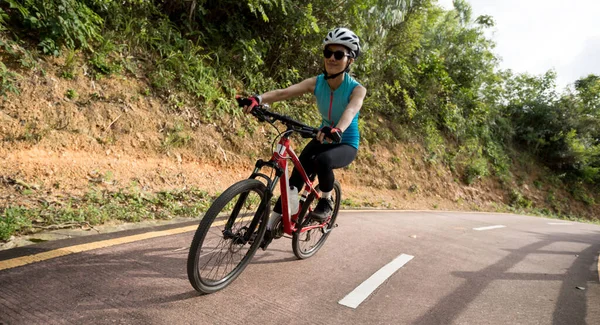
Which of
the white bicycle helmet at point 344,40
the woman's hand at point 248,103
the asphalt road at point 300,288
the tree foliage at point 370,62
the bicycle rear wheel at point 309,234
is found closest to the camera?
the asphalt road at point 300,288

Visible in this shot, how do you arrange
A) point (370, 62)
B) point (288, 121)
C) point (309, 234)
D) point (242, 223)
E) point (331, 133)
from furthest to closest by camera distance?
point (370, 62), point (309, 234), point (242, 223), point (288, 121), point (331, 133)

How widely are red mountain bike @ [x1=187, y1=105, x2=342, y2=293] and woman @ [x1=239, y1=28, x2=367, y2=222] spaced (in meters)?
0.22

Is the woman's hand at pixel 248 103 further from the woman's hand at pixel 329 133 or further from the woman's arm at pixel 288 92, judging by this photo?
the woman's hand at pixel 329 133

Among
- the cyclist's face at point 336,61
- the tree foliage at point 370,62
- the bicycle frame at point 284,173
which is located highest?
the tree foliage at point 370,62

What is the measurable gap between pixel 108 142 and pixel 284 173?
4.19m

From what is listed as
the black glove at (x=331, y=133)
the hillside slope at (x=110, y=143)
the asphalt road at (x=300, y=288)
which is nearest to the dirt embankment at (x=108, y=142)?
the hillside slope at (x=110, y=143)

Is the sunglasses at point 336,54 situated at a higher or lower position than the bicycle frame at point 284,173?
higher

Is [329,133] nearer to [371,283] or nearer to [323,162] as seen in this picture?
[323,162]

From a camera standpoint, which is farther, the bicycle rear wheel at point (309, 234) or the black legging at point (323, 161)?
the bicycle rear wheel at point (309, 234)

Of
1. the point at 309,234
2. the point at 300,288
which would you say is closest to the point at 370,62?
the point at 309,234

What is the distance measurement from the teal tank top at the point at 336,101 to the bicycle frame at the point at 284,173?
654 mm

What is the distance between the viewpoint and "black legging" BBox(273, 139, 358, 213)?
3.36 meters

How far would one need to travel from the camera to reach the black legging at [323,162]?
3361mm

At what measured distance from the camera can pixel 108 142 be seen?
5871mm
